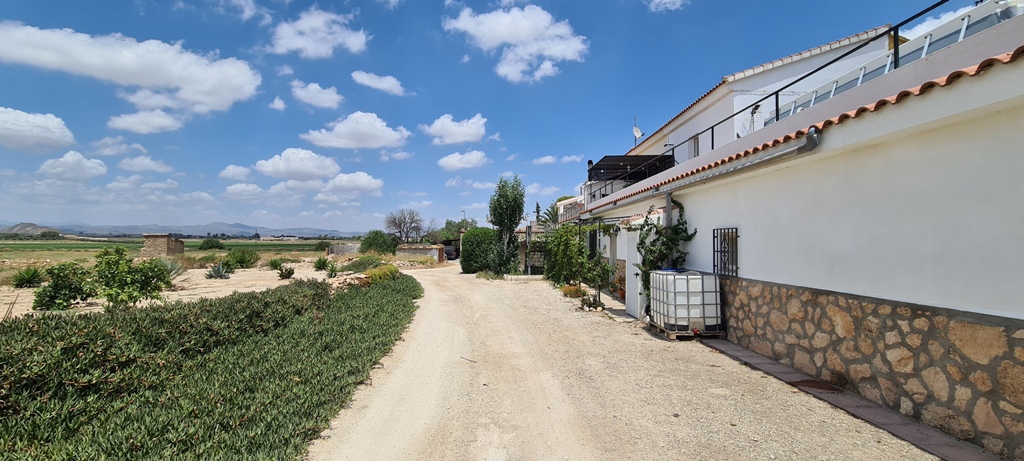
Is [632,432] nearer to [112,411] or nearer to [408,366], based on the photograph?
[408,366]

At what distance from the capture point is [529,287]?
61.0 feet

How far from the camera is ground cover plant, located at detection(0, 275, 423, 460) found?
3.38 meters

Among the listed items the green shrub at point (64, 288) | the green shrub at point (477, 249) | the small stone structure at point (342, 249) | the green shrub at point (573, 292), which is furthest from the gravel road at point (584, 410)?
the small stone structure at point (342, 249)

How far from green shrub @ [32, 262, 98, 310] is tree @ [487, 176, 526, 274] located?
1747 cm

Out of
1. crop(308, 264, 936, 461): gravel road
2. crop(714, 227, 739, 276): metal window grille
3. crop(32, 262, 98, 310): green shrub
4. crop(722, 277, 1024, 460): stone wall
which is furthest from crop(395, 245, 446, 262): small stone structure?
crop(722, 277, 1024, 460): stone wall

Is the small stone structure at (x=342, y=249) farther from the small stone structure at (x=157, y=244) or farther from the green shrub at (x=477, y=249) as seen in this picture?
the green shrub at (x=477, y=249)

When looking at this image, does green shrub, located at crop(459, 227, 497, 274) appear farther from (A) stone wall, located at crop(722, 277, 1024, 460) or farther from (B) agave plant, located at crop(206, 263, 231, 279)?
(A) stone wall, located at crop(722, 277, 1024, 460)

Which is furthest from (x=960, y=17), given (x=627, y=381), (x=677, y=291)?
(x=627, y=381)

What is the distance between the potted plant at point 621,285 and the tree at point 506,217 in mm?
12237

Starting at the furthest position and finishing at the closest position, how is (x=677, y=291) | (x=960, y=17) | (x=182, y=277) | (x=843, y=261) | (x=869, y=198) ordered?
(x=182, y=277) → (x=677, y=291) → (x=960, y=17) → (x=843, y=261) → (x=869, y=198)

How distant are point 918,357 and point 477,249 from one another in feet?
79.8

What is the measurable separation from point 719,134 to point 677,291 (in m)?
8.10

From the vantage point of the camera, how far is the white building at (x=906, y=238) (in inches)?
136

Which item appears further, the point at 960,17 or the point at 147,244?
the point at 147,244
